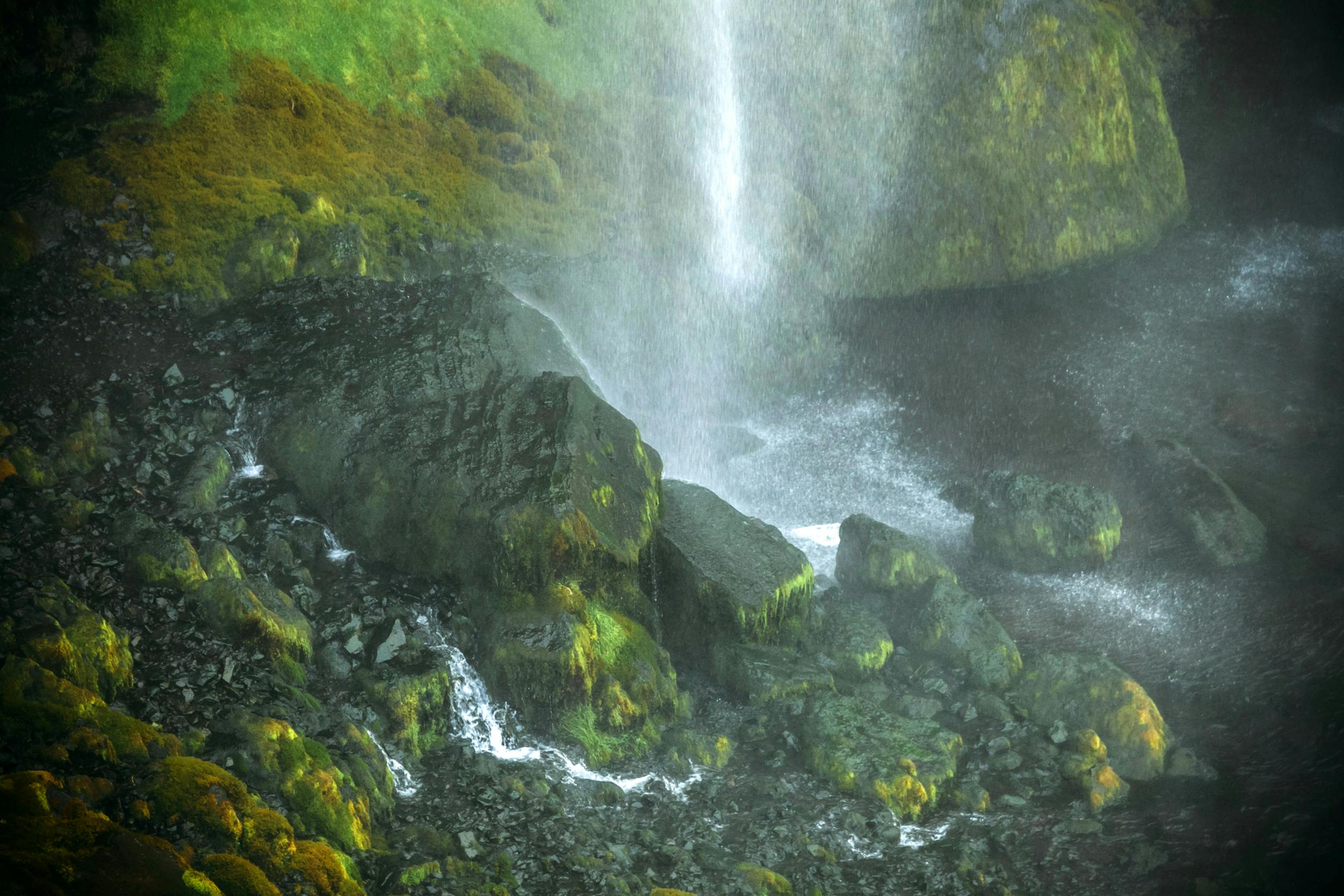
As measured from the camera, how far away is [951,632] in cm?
1548

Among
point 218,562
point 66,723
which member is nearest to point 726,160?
point 218,562

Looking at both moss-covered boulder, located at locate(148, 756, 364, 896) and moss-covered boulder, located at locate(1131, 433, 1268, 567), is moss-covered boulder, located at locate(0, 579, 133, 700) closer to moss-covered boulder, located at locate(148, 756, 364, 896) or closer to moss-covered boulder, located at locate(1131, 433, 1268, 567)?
moss-covered boulder, located at locate(148, 756, 364, 896)

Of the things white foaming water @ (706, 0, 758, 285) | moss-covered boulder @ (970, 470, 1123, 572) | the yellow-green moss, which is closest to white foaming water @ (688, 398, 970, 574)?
moss-covered boulder @ (970, 470, 1123, 572)

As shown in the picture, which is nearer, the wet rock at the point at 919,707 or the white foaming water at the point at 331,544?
the wet rock at the point at 919,707

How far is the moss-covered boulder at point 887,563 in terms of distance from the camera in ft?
55.3

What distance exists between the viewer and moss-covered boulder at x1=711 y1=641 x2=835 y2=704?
1415 centimetres

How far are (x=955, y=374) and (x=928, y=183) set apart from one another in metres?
7.43

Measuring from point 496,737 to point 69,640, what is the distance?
546cm

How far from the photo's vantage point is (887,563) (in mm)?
16906

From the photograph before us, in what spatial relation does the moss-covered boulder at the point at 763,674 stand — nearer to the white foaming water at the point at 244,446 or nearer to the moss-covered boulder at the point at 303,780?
the moss-covered boulder at the point at 303,780

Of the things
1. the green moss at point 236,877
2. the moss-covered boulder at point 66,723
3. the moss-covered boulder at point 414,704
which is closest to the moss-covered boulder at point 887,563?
→ the moss-covered boulder at point 414,704

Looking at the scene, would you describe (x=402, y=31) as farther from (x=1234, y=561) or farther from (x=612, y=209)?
(x=1234, y=561)

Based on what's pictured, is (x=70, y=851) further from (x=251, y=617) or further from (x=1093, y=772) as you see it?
(x=1093, y=772)

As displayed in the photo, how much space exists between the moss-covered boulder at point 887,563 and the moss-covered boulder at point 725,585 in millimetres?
1732
